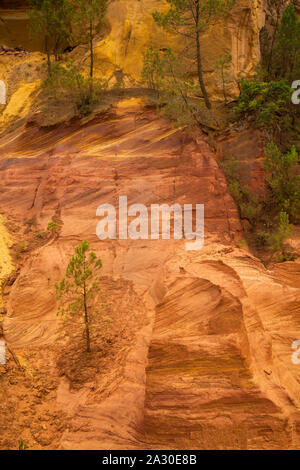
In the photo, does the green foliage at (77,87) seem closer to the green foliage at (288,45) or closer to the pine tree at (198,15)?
the pine tree at (198,15)

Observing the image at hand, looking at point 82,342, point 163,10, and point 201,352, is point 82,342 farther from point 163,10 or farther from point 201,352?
point 163,10

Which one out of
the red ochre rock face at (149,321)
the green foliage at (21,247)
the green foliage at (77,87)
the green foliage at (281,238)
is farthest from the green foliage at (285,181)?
the green foliage at (21,247)

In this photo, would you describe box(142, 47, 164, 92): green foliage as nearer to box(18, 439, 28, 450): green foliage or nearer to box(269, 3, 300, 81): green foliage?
box(269, 3, 300, 81): green foliage

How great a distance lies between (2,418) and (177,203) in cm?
785

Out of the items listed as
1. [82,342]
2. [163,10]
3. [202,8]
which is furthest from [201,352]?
[163,10]

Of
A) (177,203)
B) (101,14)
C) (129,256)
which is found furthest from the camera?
(101,14)

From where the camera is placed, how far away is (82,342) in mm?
8086

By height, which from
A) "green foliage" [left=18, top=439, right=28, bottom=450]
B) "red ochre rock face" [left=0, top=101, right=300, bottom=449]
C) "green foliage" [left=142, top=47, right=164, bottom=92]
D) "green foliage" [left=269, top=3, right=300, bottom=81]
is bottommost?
"green foliage" [left=18, top=439, right=28, bottom=450]

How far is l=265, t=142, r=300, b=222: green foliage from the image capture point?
Result: 477 inches

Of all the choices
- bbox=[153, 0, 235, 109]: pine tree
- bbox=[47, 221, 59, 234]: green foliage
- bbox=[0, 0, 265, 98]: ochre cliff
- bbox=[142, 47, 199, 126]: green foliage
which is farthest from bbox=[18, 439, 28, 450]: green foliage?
bbox=[0, 0, 265, 98]: ochre cliff

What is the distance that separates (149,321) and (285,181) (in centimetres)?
732

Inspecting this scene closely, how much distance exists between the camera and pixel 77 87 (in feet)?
49.2

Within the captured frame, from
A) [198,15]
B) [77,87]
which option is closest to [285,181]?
[198,15]

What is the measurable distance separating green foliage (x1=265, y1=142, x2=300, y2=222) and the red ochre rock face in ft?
6.42
